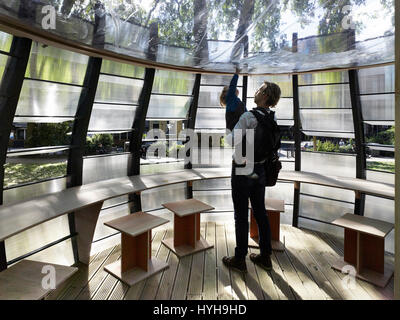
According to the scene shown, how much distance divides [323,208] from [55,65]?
4.35 metres

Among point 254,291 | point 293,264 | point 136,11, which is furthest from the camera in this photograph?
point 293,264

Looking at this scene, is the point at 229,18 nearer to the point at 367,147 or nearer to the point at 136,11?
the point at 136,11

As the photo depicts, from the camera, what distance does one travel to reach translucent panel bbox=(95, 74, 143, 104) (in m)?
3.44

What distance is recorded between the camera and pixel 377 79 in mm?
3691

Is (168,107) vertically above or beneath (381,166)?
above

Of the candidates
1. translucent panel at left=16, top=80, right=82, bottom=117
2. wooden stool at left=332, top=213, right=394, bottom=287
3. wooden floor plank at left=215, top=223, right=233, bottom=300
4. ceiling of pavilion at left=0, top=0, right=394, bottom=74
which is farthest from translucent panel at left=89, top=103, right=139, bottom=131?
wooden stool at left=332, top=213, right=394, bottom=287

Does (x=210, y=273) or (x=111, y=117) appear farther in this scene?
(x=111, y=117)

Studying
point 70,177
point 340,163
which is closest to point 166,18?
point 70,177

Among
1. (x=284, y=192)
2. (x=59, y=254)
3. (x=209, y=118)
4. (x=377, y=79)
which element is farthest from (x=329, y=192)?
(x=59, y=254)

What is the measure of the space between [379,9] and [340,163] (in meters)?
2.67

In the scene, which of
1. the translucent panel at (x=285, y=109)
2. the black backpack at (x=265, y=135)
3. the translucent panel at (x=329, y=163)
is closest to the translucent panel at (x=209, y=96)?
the translucent panel at (x=285, y=109)

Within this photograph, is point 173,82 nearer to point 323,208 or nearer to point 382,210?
Answer: point 323,208

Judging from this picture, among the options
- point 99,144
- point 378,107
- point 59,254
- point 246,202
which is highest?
point 378,107

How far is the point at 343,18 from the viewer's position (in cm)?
215
